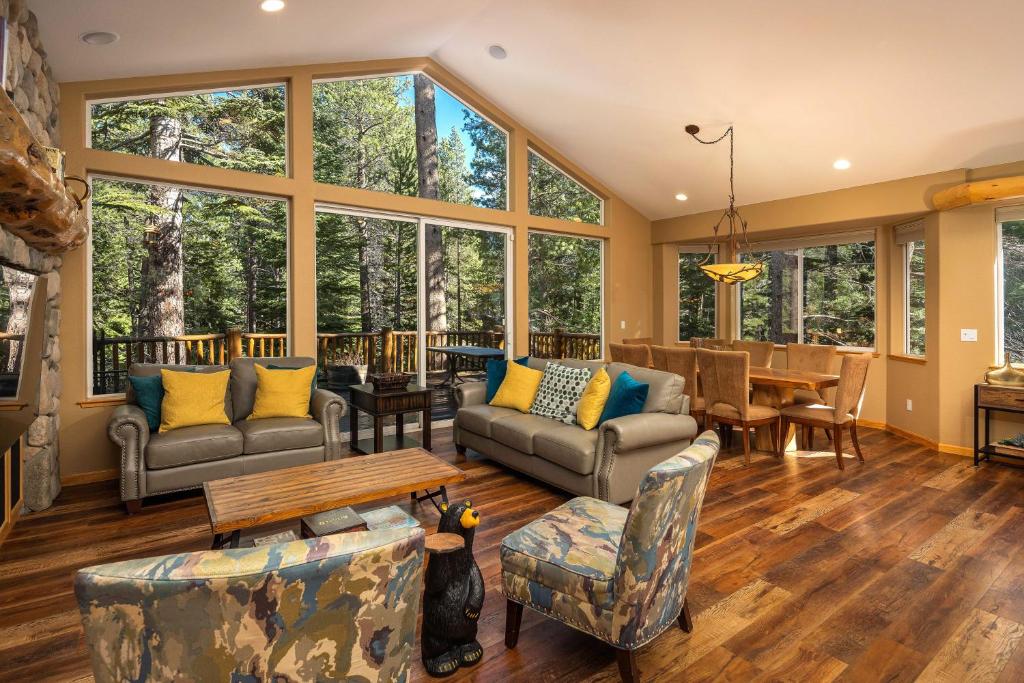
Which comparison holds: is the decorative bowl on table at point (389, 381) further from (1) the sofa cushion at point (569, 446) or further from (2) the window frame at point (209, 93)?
(2) the window frame at point (209, 93)

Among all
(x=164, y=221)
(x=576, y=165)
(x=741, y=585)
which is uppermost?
(x=576, y=165)

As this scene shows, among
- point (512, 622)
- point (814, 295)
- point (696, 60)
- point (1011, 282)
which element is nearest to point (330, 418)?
point (512, 622)

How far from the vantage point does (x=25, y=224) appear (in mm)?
2732

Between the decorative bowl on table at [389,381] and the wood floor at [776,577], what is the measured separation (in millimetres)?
971

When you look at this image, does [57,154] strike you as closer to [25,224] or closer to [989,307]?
[25,224]

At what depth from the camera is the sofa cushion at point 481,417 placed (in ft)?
14.5

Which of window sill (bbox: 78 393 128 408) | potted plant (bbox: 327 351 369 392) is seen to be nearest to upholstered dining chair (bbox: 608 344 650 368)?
potted plant (bbox: 327 351 369 392)

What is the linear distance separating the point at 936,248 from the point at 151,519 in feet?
21.5

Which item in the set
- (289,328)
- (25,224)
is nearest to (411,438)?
(289,328)

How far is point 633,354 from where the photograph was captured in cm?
546

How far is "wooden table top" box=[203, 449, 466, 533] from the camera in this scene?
2400 millimetres

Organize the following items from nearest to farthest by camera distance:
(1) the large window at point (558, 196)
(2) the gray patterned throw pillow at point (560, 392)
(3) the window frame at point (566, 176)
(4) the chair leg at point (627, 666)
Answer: (4) the chair leg at point (627, 666) < (2) the gray patterned throw pillow at point (560, 392) < (3) the window frame at point (566, 176) < (1) the large window at point (558, 196)

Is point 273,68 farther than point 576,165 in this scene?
No

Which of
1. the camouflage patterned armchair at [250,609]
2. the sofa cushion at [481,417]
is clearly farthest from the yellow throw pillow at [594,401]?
the camouflage patterned armchair at [250,609]
